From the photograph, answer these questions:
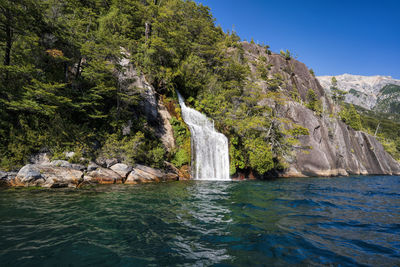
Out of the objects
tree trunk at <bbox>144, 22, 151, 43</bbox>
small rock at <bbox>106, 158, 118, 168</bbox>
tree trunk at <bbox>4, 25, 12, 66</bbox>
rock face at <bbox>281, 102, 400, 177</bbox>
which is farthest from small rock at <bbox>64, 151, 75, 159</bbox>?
rock face at <bbox>281, 102, 400, 177</bbox>

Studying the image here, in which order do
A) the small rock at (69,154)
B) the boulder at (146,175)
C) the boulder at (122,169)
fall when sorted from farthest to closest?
the boulder at (146,175) → the boulder at (122,169) → the small rock at (69,154)

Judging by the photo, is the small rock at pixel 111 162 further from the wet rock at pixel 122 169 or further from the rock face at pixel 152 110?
the rock face at pixel 152 110

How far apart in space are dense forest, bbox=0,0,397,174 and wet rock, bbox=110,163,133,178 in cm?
69

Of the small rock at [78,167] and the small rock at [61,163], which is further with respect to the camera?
the small rock at [78,167]

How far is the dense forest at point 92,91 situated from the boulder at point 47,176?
1230mm

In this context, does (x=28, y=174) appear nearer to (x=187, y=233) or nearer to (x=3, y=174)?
(x=3, y=174)

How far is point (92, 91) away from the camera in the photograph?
14.4 m

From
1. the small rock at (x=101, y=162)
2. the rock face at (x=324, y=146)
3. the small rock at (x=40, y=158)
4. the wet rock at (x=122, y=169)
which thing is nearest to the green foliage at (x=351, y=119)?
the rock face at (x=324, y=146)

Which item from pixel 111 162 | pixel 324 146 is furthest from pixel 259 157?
pixel 324 146

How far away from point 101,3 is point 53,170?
85.3 feet

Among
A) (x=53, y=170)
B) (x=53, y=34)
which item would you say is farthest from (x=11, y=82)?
(x=53, y=170)

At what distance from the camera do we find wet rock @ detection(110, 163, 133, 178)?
42.3 ft

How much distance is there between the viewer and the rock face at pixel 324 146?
3002 centimetres

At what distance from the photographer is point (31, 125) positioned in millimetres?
12141
